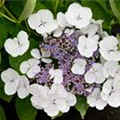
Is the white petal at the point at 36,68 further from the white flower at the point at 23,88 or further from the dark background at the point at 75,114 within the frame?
the dark background at the point at 75,114

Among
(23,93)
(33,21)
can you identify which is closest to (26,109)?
(23,93)

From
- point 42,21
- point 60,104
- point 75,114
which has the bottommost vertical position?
point 75,114

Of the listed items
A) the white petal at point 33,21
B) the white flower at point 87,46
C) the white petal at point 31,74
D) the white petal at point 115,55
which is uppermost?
the white petal at point 33,21

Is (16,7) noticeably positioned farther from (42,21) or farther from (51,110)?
(51,110)

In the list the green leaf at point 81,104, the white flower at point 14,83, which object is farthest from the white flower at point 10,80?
the green leaf at point 81,104

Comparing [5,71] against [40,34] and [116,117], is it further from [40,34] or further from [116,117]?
[116,117]

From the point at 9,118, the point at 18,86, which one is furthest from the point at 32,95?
the point at 9,118

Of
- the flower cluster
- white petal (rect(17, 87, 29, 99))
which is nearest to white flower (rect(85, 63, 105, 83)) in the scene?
the flower cluster
